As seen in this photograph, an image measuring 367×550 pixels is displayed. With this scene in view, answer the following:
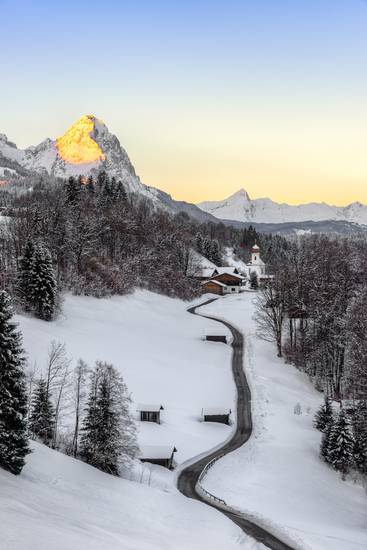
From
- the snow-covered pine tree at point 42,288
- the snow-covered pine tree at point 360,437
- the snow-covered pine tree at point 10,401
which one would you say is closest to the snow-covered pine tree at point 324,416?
the snow-covered pine tree at point 360,437

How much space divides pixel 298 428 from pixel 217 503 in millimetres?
15823

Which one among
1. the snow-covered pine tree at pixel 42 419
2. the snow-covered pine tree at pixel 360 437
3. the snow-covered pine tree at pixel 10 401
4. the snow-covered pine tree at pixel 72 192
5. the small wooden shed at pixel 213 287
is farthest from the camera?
the small wooden shed at pixel 213 287

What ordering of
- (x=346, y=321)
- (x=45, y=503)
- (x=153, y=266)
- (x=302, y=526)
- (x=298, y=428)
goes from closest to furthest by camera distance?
(x=45, y=503) < (x=302, y=526) < (x=298, y=428) < (x=346, y=321) < (x=153, y=266)

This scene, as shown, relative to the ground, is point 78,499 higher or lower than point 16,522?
lower

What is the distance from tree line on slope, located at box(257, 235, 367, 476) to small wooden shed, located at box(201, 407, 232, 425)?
8.45 m

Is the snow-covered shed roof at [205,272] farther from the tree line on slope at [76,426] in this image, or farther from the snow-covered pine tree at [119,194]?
the tree line on slope at [76,426]

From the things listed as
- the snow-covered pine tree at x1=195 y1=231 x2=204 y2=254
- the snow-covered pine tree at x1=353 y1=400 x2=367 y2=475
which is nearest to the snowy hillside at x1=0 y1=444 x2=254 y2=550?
the snow-covered pine tree at x1=353 y1=400 x2=367 y2=475

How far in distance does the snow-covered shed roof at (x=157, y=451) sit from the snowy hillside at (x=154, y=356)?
2.05 m

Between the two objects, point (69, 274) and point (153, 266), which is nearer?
point (69, 274)

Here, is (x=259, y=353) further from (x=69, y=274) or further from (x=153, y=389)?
(x=69, y=274)

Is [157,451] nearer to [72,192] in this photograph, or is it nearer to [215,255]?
[72,192]

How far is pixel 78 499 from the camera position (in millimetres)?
20812

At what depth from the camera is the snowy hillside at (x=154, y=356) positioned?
38.8 m

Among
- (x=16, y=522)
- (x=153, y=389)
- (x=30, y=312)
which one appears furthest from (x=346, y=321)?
(x=16, y=522)
